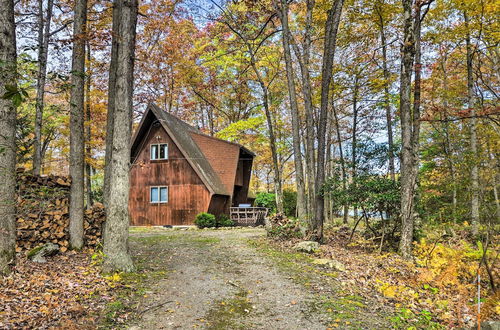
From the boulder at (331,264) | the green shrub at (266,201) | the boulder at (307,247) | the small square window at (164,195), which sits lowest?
the boulder at (331,264)

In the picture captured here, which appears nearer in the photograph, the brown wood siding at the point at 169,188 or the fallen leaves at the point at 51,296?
the fallen leaves at the point at 51,296

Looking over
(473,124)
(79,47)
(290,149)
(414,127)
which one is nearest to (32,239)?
(79,47)

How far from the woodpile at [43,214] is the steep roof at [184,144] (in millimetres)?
10093

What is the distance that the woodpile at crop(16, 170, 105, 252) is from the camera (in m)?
8.34

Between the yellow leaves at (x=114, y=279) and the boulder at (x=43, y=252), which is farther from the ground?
the boulder at (x=43, y=252)

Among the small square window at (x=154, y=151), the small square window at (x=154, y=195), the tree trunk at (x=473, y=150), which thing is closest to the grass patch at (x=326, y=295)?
the tree trunk at (x=473, y=150)

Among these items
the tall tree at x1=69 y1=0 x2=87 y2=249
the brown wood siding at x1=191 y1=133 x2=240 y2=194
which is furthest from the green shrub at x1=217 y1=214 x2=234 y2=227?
the tall tree at x1=69 y1=0 x2=87 y2=249

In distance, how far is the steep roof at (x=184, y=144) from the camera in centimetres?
1931

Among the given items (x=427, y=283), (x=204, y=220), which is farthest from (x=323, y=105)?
(x=204, y=220)

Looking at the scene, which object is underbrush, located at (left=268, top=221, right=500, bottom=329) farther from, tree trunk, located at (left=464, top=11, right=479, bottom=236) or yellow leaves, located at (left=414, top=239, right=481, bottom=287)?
tree trunk, located at (left=464, top=11, right=479, bottom=236)

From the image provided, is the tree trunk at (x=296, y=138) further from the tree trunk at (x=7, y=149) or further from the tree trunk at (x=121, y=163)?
the tree trunk at (x=7, y=149)

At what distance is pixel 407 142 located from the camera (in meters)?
8.77

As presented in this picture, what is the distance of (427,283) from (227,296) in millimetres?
4199

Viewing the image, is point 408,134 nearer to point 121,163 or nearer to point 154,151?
point 121,163
